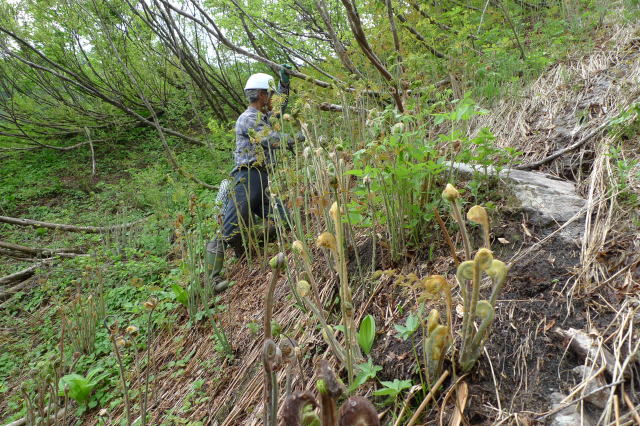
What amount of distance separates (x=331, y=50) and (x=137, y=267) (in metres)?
4.22

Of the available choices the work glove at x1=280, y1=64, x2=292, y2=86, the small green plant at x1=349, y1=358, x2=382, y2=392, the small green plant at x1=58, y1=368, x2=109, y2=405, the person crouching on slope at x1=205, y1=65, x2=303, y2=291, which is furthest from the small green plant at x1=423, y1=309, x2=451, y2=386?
the work glove at x1=280, y1=64, x2=292, y2=86

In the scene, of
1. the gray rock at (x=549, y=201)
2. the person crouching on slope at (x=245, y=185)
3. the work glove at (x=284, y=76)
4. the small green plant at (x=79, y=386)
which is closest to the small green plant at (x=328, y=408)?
the gray rock at (x=549, y=201)

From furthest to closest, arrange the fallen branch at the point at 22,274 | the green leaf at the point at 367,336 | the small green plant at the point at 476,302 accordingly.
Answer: the fallen branch at the point at 22,274, the green leaf at the point at 367,336, the small green plant at the point at 476,302

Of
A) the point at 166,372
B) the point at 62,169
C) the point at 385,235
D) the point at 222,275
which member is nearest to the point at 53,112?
the point at 62,169

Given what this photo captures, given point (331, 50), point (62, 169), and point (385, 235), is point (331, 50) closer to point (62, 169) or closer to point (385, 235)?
point (385, 235)

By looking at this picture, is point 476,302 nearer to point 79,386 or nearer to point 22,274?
point 79,386

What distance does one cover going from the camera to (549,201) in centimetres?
160

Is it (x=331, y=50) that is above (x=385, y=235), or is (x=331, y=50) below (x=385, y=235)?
above

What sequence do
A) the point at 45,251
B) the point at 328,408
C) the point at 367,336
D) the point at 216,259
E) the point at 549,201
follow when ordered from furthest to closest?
the point at 45,251 → the point at 216,259 → the point at 549,201 → the point at 367,336 → the point at 328,408

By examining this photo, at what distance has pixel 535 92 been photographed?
9.62 feet

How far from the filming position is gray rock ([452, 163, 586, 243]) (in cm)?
144

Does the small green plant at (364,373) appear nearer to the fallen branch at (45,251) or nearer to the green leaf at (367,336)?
the green leaf at (367,336)

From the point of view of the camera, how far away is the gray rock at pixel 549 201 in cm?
144

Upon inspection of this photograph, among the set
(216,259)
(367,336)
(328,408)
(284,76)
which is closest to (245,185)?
(216,259)
